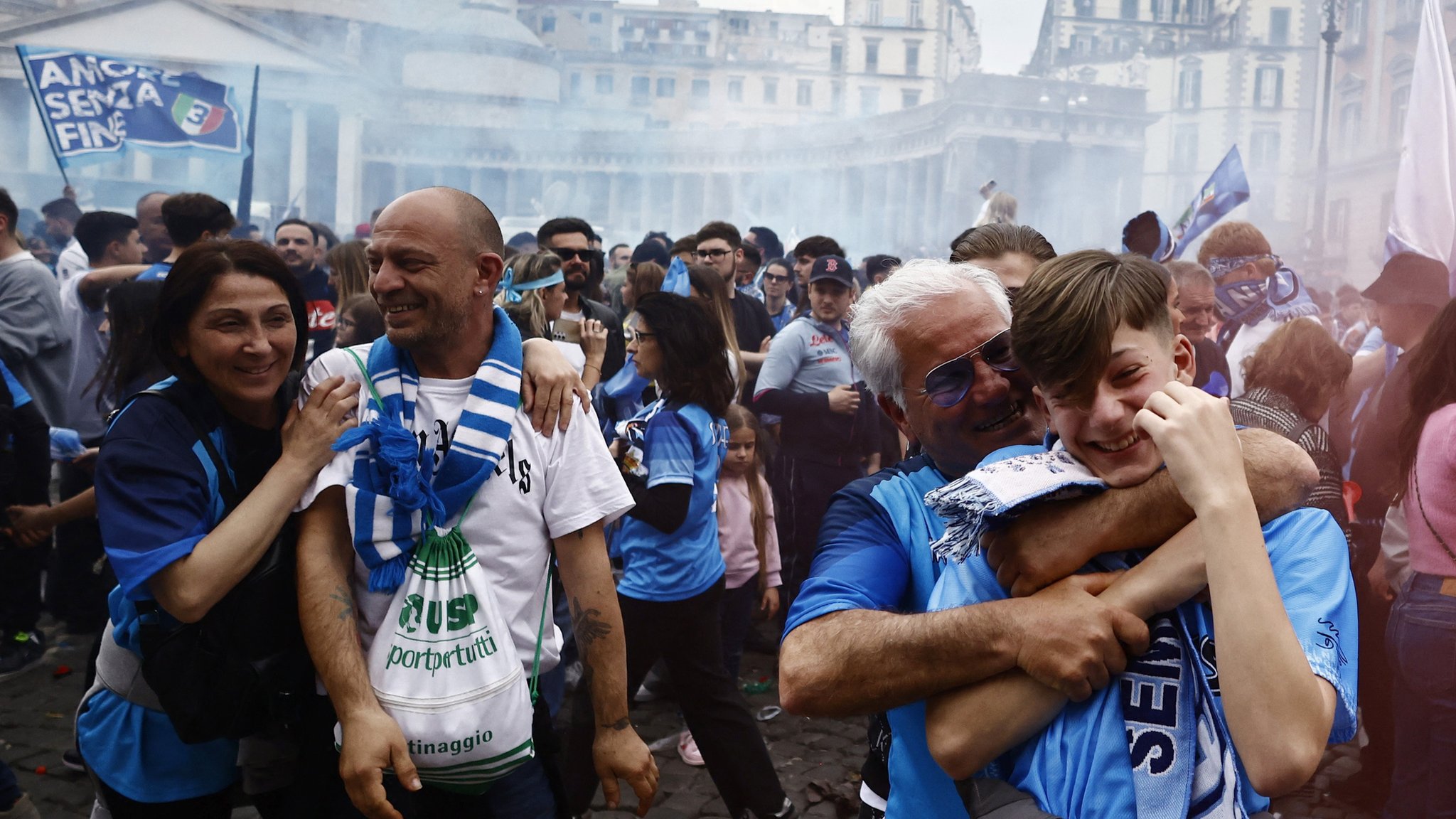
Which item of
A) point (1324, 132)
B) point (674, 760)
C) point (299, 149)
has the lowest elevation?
point (674, 760)

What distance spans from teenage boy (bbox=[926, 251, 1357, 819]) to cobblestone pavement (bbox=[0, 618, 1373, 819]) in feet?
10.6

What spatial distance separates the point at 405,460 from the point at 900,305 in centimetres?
109

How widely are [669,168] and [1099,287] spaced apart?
51.6 m

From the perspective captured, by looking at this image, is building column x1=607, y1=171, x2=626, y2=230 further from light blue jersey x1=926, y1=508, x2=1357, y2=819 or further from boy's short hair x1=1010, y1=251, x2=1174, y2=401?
light blue jersey x1=926, y1=508, x2=1357, y2=819

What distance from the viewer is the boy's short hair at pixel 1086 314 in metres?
1.43

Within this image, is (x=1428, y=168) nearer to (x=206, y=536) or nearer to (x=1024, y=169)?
(x=206, y=536)

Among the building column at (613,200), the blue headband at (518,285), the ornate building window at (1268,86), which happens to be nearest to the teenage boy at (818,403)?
the blue headband at (518,285)

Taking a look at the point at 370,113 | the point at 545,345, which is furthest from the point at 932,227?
the point at 545,345

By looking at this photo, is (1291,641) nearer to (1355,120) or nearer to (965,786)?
(965,786)

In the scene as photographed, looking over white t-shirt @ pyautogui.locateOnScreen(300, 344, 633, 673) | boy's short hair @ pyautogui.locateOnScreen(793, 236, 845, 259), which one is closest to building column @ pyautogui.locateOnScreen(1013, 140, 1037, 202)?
boy's short hair @ pyautogui.locateOnScreen(793, 236, 845, 259)

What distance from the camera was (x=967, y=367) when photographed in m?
1.88

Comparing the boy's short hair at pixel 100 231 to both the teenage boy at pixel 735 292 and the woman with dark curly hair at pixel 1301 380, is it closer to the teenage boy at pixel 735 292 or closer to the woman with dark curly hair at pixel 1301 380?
the teenage boy at pixel 735 292

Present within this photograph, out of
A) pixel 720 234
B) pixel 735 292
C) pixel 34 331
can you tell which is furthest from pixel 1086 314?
pixel 720 234

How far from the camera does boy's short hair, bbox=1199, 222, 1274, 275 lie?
6324mm
